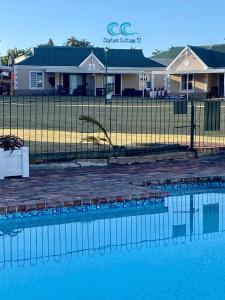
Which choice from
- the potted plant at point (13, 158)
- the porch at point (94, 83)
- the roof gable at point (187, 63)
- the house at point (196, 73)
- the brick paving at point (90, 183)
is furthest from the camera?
the porch at point (94, 83)

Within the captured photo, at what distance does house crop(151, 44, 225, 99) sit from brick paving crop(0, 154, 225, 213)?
3782cm

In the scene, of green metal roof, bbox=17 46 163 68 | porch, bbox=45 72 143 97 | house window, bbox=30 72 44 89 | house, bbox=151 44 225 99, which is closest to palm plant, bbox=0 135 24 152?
house, bbox=151 44 225 99

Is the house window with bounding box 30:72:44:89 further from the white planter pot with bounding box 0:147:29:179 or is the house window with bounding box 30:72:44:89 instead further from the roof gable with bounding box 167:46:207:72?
the white planter pot with bounding box 0:147:29:179

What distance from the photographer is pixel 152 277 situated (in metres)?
6.59

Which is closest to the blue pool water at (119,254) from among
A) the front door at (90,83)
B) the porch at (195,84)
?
the porch at (195,84)

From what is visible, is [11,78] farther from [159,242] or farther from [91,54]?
[159,242]

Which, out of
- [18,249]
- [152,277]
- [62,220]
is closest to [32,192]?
[62,220]

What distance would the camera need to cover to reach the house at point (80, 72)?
5231 cm

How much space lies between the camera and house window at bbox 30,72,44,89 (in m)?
52.8

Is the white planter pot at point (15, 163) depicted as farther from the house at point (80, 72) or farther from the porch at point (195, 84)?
the porch at point (195, 84)

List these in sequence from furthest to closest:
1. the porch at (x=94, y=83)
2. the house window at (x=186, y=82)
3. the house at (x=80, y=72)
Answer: the house window at (x=186, y=82) → the porch at (x=94, y=83) → the house at (x=80, y=72)

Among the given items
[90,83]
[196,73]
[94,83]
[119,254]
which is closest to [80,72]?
[94,83]

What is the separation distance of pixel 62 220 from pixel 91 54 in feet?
150

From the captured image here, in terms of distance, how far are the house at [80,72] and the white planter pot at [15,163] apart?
39.1 meters
